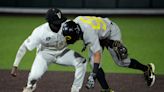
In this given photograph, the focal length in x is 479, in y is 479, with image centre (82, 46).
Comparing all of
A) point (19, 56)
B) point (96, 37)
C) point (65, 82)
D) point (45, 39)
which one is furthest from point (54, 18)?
point (65, 82)

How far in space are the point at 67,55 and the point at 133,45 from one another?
248 inches

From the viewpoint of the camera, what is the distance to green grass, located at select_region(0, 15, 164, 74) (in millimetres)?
12094

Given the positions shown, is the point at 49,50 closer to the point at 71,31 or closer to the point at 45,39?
the point at 45,39

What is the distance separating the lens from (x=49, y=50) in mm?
8211

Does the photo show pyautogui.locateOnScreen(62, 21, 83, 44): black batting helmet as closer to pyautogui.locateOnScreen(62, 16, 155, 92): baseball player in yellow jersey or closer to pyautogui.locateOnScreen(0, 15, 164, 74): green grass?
pyautogui.locateOnScreen(62, 16, 155, 92): baseball player in yellow jersey

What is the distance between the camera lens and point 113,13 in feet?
62.5

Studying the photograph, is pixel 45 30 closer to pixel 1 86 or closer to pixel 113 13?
pixel 1 86

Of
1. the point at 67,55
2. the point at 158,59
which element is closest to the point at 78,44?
the point at 158,59

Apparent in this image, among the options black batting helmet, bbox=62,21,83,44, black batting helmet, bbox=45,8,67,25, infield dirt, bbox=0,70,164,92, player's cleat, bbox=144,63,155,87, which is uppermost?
black batting helmet, bbox=45,8,67,25

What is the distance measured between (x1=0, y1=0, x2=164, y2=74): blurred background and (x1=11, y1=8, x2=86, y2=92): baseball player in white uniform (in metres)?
5.09

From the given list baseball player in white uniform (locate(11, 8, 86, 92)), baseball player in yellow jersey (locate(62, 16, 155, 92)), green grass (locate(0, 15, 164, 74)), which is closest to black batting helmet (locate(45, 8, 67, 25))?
baseball player in white uniform (locate(11, 8, 86, 92))

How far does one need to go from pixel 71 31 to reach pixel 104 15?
1139cm

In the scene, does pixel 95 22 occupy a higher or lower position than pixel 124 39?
higher

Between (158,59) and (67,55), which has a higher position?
(67,55)
